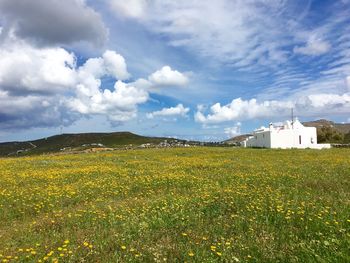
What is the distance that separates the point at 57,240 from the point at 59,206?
5009 millimetres

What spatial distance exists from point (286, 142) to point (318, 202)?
8181cm

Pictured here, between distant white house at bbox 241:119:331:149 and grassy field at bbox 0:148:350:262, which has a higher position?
distant white house at bbox 241:119:331:149

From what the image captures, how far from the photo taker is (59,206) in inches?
563

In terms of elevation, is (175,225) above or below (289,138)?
below

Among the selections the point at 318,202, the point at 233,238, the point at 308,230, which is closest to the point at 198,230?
the point at 233,238

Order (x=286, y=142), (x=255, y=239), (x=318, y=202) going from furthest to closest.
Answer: (x=286, y=142), (x=318, y=202), (x=255, y=239)

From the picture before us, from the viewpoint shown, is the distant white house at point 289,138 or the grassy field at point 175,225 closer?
the grassy field at point 175,225

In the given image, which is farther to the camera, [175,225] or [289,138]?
[289,138]

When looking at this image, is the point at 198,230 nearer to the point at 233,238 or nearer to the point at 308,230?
the point at 233,238

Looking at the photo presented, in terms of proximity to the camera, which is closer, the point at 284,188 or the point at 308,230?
the point at 308,230

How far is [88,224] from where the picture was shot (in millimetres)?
11023

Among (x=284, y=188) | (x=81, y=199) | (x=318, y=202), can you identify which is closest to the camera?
(x=318, y=202)

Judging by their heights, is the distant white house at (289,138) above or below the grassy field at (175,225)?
above

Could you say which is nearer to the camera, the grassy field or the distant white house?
the grassy field
